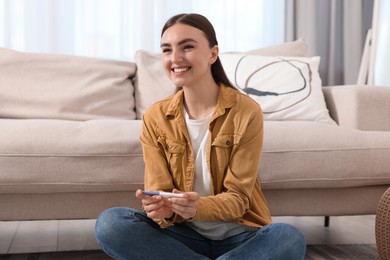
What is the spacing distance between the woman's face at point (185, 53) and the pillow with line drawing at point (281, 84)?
101 cm

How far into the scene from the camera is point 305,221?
2787 mm

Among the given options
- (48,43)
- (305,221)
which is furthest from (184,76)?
(48,43)

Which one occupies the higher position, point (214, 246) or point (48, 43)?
point (48, 43)

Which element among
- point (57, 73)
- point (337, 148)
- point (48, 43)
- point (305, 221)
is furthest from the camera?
point (48, 43)

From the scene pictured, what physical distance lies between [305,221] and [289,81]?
68 centimetres

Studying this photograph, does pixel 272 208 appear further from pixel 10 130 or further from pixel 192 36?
pixel 10 130

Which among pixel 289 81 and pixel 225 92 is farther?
pixel 289 81

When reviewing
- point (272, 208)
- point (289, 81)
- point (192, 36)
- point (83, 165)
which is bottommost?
point (272, 208)

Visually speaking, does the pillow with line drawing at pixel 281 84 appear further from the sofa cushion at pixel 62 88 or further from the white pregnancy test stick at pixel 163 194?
the white pregnancy test stick at pixel 163 194

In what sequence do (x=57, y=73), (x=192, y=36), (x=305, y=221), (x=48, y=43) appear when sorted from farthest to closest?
(x=48, y=43) < (x=305, y=221) < (x=57, y=73) < (x=192, y=36)

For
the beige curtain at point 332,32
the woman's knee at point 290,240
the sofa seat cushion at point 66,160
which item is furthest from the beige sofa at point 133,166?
the beige curtain at point 332,32

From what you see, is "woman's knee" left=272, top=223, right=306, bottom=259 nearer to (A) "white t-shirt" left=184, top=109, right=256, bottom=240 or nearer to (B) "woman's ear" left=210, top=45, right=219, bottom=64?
(A) "white t-shirt" left=184, top=109, right=256, bottom=240

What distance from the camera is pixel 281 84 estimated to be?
260cm

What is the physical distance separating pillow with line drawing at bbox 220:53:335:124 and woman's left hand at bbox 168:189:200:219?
1.19 meters
